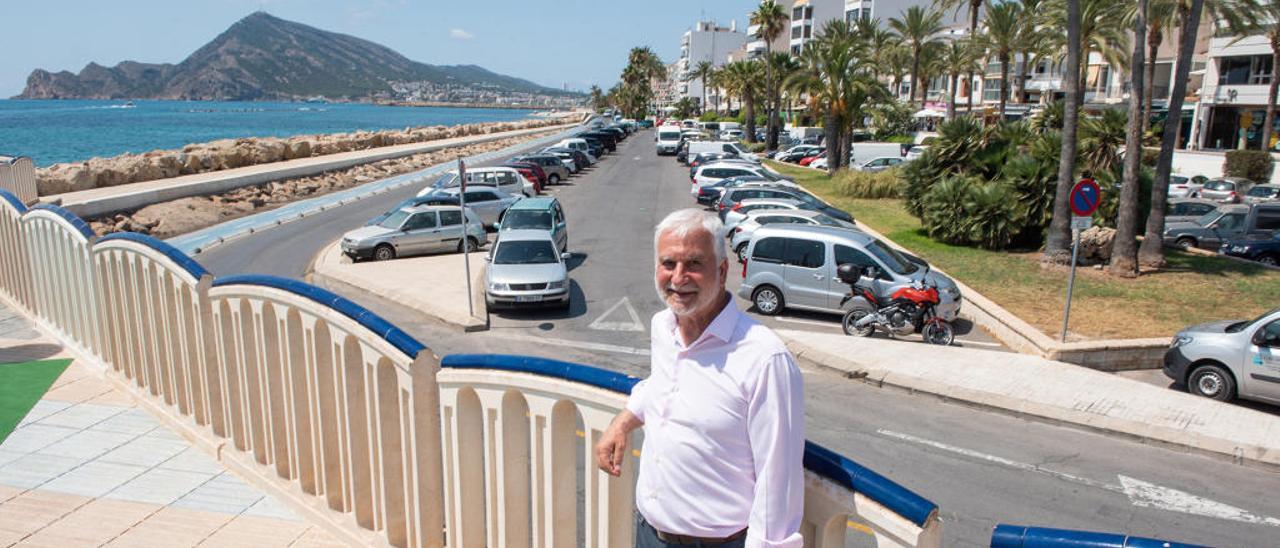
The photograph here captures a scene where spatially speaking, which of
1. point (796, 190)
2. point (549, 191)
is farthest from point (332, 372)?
point (549, 191)

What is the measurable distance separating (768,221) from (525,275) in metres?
8.00

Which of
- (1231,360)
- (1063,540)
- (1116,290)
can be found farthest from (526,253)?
(1063,540)

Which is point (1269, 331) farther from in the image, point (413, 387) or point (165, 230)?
point (165, 230)

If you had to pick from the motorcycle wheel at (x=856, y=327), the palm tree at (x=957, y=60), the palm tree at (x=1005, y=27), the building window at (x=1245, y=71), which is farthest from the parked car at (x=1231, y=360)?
the palm tree at (x=957, y=60)

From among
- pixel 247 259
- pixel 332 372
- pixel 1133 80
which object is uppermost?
pixel 1133 80

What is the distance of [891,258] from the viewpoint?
16.0 metres

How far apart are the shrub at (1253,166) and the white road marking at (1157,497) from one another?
40098mm

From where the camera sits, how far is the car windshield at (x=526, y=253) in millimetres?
17297

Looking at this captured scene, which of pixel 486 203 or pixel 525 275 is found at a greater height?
pixel 486 203

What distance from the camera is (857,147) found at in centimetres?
5041

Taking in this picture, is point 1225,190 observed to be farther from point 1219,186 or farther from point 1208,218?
point 1208,218

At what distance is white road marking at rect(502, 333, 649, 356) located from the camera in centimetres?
1419

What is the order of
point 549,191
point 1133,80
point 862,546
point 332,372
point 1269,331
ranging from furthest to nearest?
point 549,191
point 1133,80
point 1269,331
point 862,546
point 332,372

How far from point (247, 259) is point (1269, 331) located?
71.2 ft
